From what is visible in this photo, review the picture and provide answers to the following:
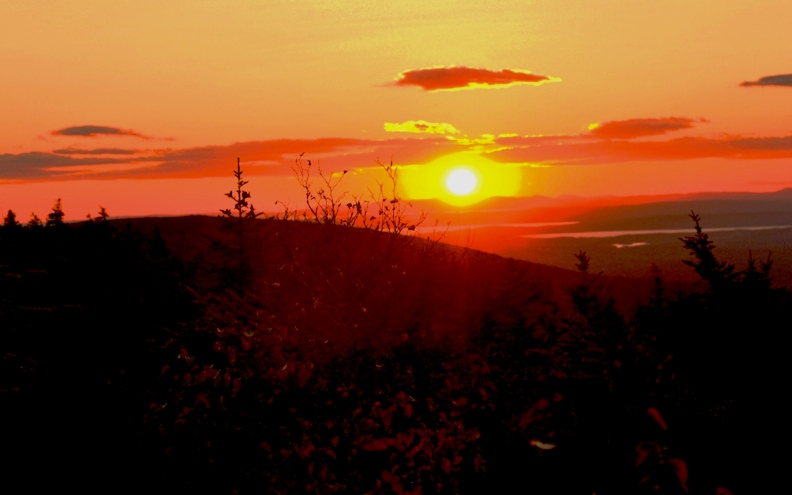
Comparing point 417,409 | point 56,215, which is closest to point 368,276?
point 417,409

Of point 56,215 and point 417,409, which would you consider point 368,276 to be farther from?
point 56,215

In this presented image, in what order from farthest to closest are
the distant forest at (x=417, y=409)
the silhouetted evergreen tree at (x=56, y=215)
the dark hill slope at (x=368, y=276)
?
1. the silhouetted evergreen tree at (x=56, y=215)
2. the dark hill slope at (x=368, y=276)
3. the distant forest at (x=417, y=409)

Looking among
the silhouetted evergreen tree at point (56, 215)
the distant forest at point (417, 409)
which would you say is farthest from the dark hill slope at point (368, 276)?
the silhouetted evergreen tree at point (56, 215)

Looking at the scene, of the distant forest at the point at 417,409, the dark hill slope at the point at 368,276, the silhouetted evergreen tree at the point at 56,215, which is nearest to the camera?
the distant forest at the point at 417,409

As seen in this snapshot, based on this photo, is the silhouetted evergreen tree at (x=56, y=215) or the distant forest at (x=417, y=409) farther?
the silhouetted evergreen tree at (x=56, y=215)

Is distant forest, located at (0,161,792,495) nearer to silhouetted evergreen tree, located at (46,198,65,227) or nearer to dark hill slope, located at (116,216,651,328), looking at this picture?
dark hill slope, located at (116,216,651,328)

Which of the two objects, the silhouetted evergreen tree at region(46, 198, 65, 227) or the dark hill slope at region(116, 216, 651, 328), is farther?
the silhouetted evergreen tree at region(46, 198, 65, 227)

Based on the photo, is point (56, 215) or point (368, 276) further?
point (56, 215)

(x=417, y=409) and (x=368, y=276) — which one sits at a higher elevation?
(x=368, y=276)

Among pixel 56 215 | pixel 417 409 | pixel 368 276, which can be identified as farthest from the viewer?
pixel 56 215

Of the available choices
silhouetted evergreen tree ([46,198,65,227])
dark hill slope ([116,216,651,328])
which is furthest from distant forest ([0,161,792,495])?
silhouetted evergreen tree ([46,198,65,227])

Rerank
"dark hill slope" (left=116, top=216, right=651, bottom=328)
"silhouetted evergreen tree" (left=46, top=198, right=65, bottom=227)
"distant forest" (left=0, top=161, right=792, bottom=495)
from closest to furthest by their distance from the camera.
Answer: "distant forest" (left=0, top=161, right=792, bottom=495) → "dark hill slope" (left=116, top=216, right=651, bottom=328) → "silhouetted evergreen tree" (left=46, top=198, right=65, bottom=227)

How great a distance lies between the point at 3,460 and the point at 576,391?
675cm

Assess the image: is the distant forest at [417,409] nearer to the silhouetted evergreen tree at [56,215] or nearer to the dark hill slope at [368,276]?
the dark hill slope at [368,276]
